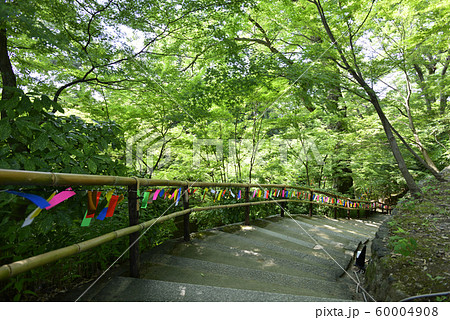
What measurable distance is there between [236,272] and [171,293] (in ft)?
Result: 2.81

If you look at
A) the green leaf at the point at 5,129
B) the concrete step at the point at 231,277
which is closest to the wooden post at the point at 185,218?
the concrete step at the point at 231,277

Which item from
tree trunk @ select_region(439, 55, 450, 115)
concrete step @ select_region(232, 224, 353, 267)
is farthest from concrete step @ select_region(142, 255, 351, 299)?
tree trunk @ select_region(439, 55, 450, 115)

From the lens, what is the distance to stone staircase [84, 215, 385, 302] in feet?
5.90

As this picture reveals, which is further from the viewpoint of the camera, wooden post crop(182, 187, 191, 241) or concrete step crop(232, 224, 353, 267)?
concrete step crop(232, 224, 353, 267)

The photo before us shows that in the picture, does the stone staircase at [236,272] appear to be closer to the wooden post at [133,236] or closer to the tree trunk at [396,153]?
the wooden post at [133,236]

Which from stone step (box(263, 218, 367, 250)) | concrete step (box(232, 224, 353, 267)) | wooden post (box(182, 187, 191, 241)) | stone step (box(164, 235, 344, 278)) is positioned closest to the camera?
stone step (box(164, 235, 344, 278))

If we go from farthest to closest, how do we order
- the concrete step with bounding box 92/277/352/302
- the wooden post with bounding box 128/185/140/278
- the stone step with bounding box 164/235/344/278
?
the stone step with bounding box 164/235/344/278 < the wooden post with bounding box 128/185/140/278 < the concrete step with bounding box 92/277/352/302

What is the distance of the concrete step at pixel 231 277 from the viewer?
7.10ft

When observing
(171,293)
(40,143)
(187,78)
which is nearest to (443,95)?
(187,78)

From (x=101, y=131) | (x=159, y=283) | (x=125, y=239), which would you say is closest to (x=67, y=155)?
(x=101, y=131)

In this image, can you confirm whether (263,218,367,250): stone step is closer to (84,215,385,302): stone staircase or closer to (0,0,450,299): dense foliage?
(84,215,385,302): stone staircase

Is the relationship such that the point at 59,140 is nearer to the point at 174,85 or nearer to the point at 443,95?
the point at 174,85

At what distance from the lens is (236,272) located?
2438 millimetres

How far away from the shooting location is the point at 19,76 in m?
3.57
